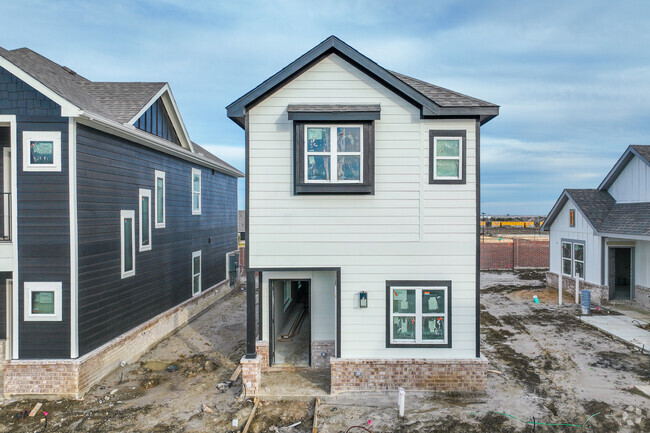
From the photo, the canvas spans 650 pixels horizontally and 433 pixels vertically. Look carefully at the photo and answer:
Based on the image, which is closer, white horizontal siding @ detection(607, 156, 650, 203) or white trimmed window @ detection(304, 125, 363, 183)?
→ white trimmed window @ detection(304, 125, 363, 183)

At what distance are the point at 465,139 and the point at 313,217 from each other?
360cm

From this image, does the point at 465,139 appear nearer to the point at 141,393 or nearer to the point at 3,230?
the point at 141,393

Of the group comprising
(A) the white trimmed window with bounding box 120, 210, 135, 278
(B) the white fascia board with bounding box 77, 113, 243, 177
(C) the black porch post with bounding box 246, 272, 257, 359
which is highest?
(B) the white fascia board with bounding box 77, 113, 243, 177

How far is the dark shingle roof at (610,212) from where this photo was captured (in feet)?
45.2

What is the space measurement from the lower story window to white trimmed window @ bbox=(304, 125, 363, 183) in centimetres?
253

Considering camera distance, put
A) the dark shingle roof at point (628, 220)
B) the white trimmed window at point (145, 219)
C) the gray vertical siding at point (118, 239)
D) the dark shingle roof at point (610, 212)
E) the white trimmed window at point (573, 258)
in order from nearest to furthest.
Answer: the gray vertical siding at point (118, 239)
the white trimmed window at point (145, 219)
the dark shingle roof at point (628, 220)
the dark shingle roof at point (610, 212)
the white trimmed window at point (573, 258)

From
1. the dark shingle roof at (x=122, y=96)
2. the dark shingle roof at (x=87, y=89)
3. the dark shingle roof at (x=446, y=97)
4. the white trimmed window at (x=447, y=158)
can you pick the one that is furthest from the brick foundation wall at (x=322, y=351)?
the dark shingle roof at (x=122, y=96)

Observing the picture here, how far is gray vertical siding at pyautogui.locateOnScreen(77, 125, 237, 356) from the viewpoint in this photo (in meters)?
8.36

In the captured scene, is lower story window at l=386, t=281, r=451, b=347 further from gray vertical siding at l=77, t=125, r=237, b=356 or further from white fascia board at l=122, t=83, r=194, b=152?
white fascia board at l=122, t=83, r=194, b=152

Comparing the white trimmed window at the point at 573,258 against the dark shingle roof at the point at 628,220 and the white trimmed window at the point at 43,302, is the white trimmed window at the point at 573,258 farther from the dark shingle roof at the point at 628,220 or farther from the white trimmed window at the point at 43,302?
the white trimmed window at the point at 43,302

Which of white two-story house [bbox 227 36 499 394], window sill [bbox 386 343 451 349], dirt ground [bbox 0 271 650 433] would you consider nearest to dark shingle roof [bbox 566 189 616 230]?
dirt ground [bbox 0 271 650 433]

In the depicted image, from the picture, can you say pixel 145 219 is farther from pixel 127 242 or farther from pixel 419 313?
pixel 419 313

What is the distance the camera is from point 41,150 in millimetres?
7926

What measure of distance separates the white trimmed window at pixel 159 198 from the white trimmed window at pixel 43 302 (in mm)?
4012
